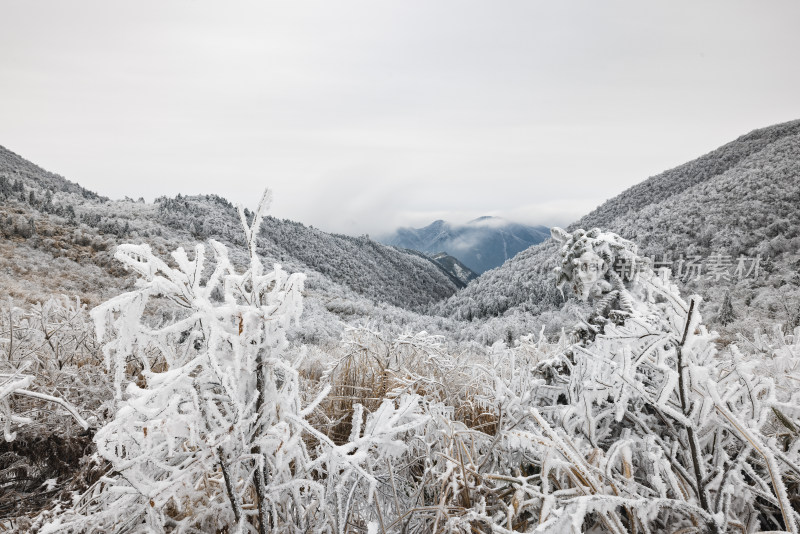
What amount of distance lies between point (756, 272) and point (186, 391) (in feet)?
69.9

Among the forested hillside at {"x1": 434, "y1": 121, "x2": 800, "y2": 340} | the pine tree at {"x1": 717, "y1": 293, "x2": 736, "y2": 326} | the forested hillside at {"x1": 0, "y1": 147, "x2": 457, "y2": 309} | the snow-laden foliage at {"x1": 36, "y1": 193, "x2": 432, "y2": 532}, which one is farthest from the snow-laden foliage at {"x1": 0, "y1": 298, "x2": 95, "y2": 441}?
the pine tree at {"x1": 717, "y1": 293, "x2": 736, "y2": 326}

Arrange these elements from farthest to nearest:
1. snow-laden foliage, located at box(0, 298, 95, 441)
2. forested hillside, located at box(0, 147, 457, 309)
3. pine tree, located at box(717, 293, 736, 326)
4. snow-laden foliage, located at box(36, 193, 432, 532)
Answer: forested hillside, located at box(0, 147, 457, 309) → pine tree, located at box(717, 293, 736, 326) → snow-laden foliage, located at box(0, 298, 95, 441) → snow-laden foliage, located at box(36, 193, 432, 532)

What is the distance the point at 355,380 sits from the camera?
3.38 metres

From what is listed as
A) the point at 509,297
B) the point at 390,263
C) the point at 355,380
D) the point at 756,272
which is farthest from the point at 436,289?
the point at 355,380

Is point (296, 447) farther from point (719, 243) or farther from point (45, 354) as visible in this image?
point (719, 243)

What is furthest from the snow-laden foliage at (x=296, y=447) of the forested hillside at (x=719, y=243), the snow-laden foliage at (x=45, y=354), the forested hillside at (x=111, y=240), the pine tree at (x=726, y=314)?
the pine tree at (x=726, y=314)

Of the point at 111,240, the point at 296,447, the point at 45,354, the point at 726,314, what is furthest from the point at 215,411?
the point at 111,240

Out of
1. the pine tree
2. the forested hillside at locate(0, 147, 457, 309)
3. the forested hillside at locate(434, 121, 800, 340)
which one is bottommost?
the pine tree

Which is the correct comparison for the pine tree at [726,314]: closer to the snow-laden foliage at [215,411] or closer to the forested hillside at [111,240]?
the snow-laden foliage at [215,411]

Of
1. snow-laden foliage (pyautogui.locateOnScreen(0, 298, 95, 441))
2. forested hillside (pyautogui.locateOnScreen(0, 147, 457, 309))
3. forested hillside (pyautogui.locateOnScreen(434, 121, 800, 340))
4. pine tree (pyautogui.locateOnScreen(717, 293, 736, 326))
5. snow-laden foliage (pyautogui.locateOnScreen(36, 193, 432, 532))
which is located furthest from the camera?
forested hillside (pyautogui.locateOnScreen(0, 147, 457, 309))

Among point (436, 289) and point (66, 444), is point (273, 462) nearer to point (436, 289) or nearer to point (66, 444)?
point (66, 444)

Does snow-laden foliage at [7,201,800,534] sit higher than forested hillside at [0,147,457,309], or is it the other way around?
forested hillside at [0,147,457,309]

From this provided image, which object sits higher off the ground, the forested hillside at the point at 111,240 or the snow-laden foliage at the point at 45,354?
the forested hillside at the point at 111,240

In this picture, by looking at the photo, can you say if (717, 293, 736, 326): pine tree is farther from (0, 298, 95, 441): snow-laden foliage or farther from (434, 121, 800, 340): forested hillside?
(0, 298, 95, 441): snow-laden foliage
